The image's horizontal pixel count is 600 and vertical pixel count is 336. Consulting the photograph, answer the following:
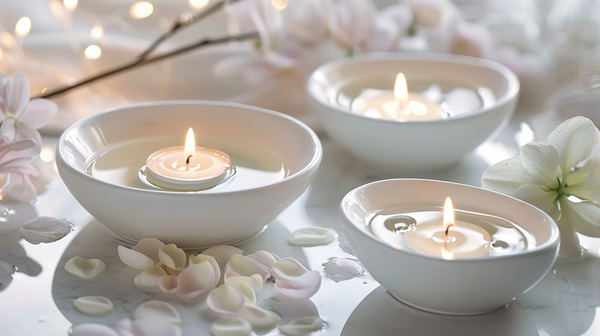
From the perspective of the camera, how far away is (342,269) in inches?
24.8

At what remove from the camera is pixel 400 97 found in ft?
2.91

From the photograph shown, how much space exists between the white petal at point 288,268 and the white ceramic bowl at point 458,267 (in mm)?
87

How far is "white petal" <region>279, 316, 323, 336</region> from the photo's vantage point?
0.53 metres

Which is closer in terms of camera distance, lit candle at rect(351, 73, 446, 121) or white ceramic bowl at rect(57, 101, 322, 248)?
white ceramic bowl at rect(57, 101, 322, 248)

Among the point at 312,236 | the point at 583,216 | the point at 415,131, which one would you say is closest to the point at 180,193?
the point at 312,236

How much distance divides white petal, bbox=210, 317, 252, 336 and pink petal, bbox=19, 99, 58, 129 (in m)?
0.36

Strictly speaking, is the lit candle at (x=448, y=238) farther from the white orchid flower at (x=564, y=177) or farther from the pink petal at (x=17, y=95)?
the pink petal at (x=17, y=95)

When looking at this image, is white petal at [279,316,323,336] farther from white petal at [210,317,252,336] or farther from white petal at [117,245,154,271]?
white petal at [117,245,154,271]

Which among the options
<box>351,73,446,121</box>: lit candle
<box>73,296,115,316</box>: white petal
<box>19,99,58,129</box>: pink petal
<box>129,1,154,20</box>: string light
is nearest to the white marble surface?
<box>73,296,115,316</box>: white petal

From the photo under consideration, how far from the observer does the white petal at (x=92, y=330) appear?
0.49 m

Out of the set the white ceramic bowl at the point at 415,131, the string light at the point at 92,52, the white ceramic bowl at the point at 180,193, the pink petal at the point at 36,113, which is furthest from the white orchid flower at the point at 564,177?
the string light at the point at 92,52

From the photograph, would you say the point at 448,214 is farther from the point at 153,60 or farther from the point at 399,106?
the point at 153,60

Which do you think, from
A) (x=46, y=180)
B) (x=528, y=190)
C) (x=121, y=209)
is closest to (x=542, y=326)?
(x=528, y=190)

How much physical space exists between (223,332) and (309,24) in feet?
2.05
